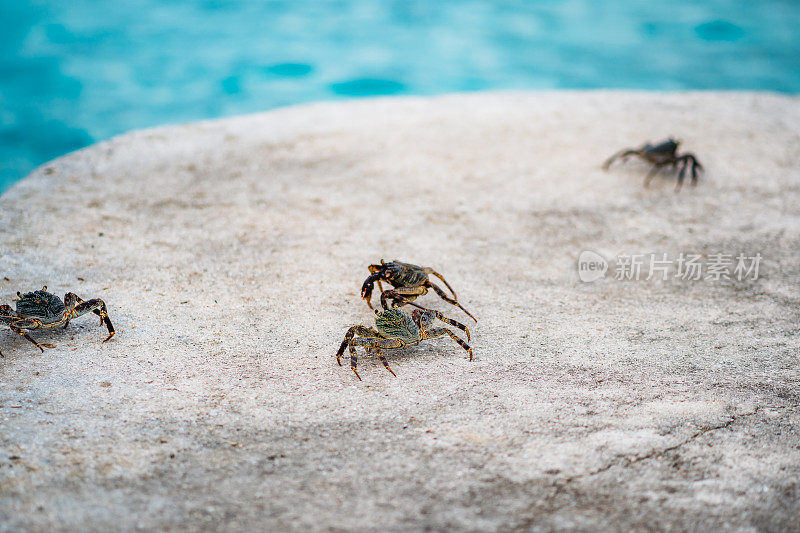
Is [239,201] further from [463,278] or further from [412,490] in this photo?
[412,490]

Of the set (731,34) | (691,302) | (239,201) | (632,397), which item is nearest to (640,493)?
(632,397)

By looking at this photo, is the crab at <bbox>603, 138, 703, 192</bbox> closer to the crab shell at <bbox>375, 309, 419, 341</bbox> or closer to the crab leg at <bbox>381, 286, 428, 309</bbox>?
the crab leg at <bbox>381, 286, 428, 309</bbox>

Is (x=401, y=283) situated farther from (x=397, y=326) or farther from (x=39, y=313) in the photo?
(x=39, y=313)

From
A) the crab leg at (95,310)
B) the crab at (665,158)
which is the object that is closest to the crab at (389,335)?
the crab leg at (95,310)

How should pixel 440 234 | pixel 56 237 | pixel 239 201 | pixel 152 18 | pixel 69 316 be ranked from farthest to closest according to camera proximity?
pixel 152 18 → pixel 239 201 → pixel 440 234 → pixel 56 237 → pixel 69 316

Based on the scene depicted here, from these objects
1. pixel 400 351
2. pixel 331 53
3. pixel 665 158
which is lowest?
pixel 400 351

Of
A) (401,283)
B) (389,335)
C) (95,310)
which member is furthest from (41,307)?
(401,283)

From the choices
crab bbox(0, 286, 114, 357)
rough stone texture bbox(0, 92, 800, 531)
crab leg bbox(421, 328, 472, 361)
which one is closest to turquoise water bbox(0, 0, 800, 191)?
rough stone texture bbox(0, 92, 800, 531)
